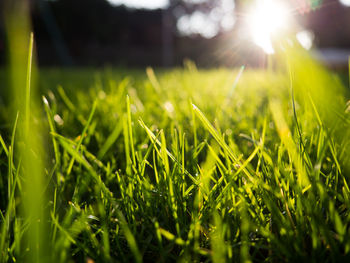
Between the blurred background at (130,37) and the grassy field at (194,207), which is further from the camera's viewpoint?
the blurred background at (130,37)

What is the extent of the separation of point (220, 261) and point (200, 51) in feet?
43.7

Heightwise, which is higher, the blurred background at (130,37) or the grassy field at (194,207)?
the blurred background at (130,37)

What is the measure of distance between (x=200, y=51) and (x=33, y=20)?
6.90 m

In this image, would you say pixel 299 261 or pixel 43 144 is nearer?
pixel 299 261

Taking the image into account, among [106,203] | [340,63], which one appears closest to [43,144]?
[106,203]

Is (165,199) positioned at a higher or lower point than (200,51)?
lower

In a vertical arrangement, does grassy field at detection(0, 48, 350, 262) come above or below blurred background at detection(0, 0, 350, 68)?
below

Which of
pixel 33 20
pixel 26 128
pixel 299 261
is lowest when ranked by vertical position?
pixel 299 261

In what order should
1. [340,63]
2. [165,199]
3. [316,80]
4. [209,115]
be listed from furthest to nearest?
[340,63] → [209,115] → [316,80] → [165,199]

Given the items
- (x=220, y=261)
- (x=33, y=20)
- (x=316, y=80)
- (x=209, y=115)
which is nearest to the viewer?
(x=220, y=261)

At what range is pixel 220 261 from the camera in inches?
10.0

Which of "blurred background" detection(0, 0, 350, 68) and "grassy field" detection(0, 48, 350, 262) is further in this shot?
"blurred background" detection(0, 0, 350, 68)

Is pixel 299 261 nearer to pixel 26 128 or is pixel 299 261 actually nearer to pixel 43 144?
pixel 26 128

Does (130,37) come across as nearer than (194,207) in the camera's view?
No
